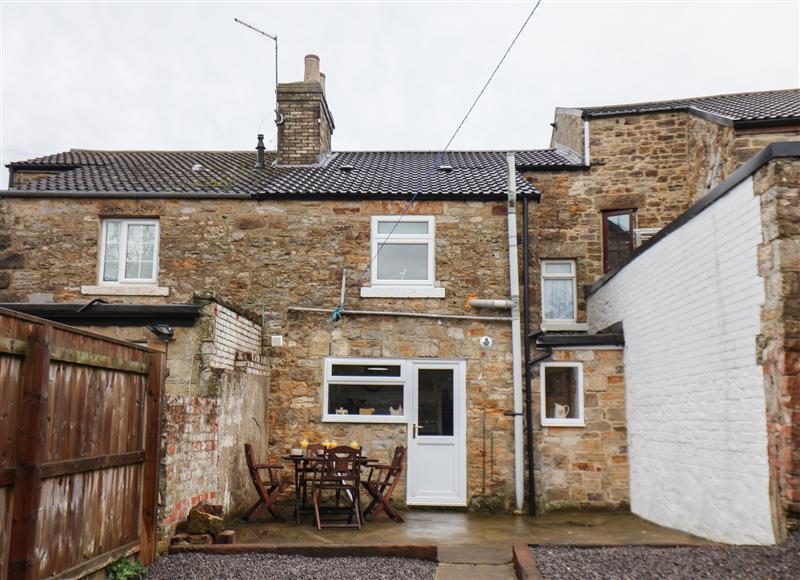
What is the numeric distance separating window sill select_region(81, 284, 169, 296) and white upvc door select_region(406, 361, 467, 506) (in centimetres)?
407

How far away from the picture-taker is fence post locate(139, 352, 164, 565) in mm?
6438

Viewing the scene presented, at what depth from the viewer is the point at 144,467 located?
6.47 metres

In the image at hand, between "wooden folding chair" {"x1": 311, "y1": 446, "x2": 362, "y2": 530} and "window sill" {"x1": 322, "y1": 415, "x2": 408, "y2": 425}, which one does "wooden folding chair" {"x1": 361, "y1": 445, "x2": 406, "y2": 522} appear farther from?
"window sill" {"x1": 322, "y1": 415, "x2": 408, "y2": 425}

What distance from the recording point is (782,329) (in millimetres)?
6336

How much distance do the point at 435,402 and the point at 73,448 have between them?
662 centimetres

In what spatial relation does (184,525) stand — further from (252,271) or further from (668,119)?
(668,119)

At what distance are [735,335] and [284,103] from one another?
942 cm

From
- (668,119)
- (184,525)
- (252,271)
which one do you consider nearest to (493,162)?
(668,119)

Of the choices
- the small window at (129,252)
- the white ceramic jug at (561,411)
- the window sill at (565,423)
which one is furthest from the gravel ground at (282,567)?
the small window at (129,252)

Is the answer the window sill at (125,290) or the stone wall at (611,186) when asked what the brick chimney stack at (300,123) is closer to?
the window sill at (125,290)

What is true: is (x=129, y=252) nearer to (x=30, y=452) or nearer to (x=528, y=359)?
(x=528, y=359)

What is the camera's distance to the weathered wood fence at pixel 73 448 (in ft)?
14.8

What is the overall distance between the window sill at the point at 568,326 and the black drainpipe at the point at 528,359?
7.62 ft

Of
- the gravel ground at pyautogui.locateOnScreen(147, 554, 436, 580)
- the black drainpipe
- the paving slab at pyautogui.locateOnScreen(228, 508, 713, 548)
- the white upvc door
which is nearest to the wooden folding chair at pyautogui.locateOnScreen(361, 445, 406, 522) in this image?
the paving slab at pyautogui.locateOnScreen(228, 508, 713, 548)
